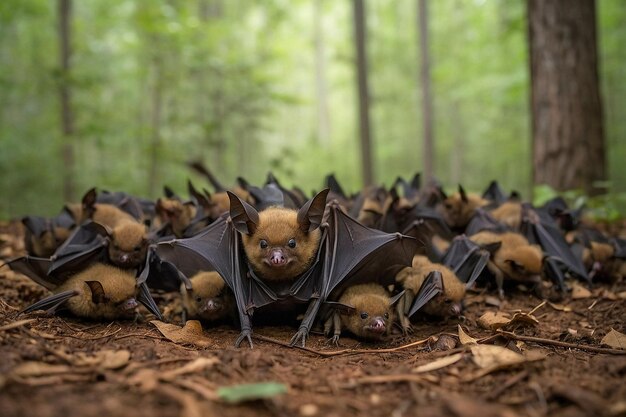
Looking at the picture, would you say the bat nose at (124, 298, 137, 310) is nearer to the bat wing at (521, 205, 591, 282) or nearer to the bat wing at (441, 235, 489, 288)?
the bat wing at (441, 235, 489, 288)

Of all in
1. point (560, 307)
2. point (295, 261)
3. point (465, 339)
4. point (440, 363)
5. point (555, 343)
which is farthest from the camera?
point (560, 307)

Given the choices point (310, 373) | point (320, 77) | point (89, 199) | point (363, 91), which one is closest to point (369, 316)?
point (310, 373)

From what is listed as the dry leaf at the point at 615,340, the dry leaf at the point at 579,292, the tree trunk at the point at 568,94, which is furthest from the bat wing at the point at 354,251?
the tree trunk at the point at 568,94

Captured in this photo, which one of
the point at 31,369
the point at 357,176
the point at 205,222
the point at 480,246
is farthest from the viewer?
the point at 357,176

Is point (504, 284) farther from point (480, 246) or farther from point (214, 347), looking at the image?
point (214, 347)

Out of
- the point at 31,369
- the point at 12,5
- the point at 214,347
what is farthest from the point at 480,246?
the point at 12,5

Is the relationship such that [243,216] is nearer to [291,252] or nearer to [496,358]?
[291,252]
